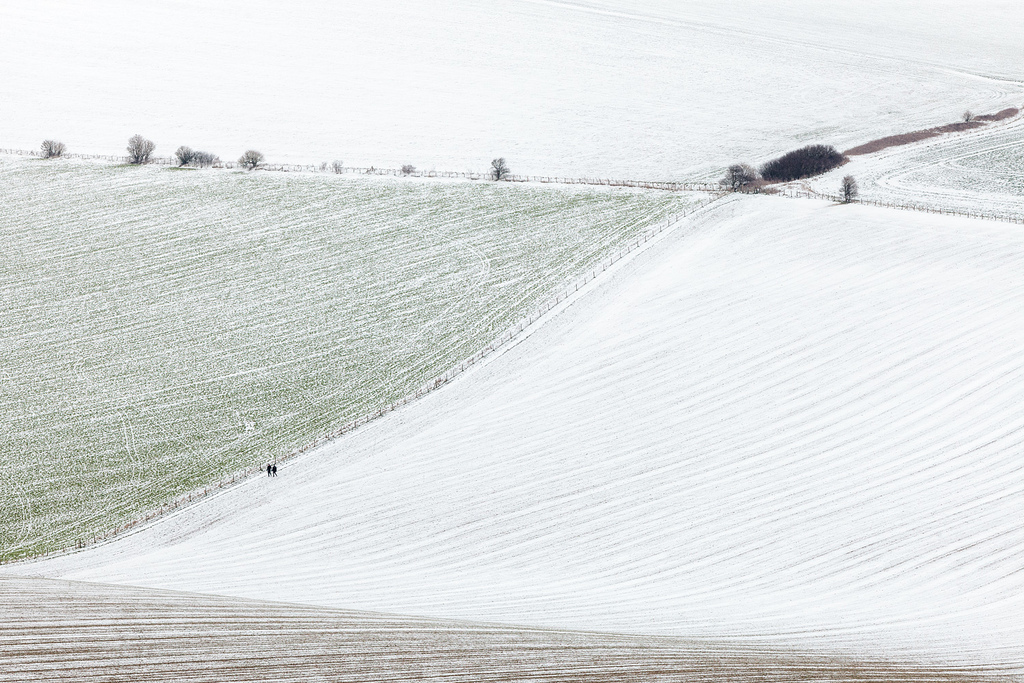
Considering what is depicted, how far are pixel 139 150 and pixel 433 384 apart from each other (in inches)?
1586

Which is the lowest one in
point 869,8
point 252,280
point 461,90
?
point 252,280

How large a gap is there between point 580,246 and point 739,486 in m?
21.7

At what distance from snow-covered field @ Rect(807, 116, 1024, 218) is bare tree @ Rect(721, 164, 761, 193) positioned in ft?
11.8

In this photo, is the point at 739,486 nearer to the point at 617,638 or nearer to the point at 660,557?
the point at 660,557

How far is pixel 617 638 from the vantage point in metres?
18.3

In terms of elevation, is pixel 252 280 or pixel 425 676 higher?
pixel 252 280

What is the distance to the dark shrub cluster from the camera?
2306 inches

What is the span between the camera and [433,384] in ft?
117

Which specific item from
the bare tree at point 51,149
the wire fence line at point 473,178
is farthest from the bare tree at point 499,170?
the bare tree at point 51,149

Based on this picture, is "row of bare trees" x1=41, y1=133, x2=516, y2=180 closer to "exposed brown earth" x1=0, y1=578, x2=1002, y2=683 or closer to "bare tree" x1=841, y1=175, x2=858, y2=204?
"bare tree" x1=841, y1=175, x2=858, y2=204

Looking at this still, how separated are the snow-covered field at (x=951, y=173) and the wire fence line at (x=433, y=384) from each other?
11835mm

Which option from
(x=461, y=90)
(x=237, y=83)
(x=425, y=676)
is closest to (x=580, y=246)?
(x=425, y=676)

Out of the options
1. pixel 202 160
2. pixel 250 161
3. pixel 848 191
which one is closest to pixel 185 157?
pixel 202 160

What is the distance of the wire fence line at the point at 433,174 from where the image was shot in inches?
2267
